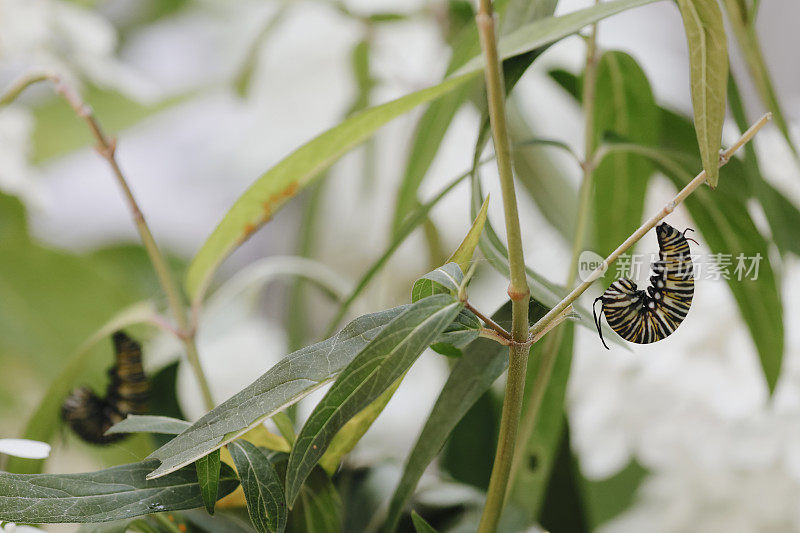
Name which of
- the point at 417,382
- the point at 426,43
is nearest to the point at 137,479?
the point at 417,382

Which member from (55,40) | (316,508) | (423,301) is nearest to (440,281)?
(423,301)

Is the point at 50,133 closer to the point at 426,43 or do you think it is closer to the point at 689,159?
the point at 426,43

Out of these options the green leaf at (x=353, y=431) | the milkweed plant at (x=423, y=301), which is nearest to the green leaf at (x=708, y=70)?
the milkweed plant at (x=423, y=301)

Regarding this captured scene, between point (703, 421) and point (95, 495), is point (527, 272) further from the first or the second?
point (703, 421)

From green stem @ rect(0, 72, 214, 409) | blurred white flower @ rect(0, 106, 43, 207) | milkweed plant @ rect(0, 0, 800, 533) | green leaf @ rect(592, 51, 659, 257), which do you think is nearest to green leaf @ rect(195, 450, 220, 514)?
milkweed plant @ rect(0, 0, 800, 533)

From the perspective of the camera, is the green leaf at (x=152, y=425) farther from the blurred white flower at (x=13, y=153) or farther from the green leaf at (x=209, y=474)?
the blurred white flower at (x=13, y=153)

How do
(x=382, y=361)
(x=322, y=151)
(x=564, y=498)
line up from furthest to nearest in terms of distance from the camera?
1. (x=564, y=498)
2. (x=322, y=151)
3. (x=382, y=361)
